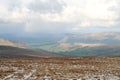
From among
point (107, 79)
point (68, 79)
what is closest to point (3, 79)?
point (68, 79)

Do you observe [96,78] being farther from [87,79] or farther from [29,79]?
[29,79]

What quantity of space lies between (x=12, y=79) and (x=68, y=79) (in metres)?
6.54

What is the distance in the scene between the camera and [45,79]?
1208 inches

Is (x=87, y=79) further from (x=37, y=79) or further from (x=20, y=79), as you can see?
(x=20, y=79)

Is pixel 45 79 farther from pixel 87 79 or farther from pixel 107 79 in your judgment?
pixel 107 79

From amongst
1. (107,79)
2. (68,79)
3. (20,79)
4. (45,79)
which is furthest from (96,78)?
(20,79)

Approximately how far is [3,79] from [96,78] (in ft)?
36.6

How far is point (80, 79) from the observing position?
30781mm

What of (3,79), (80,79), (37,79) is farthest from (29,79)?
(80,79)

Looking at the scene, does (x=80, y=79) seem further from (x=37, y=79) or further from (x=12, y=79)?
(x=12, y=79)

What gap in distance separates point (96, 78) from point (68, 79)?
3.72 m

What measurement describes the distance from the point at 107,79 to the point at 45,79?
736 centimetres

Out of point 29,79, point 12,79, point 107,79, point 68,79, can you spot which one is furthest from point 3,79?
point 107,79

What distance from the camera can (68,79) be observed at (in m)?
30.6
